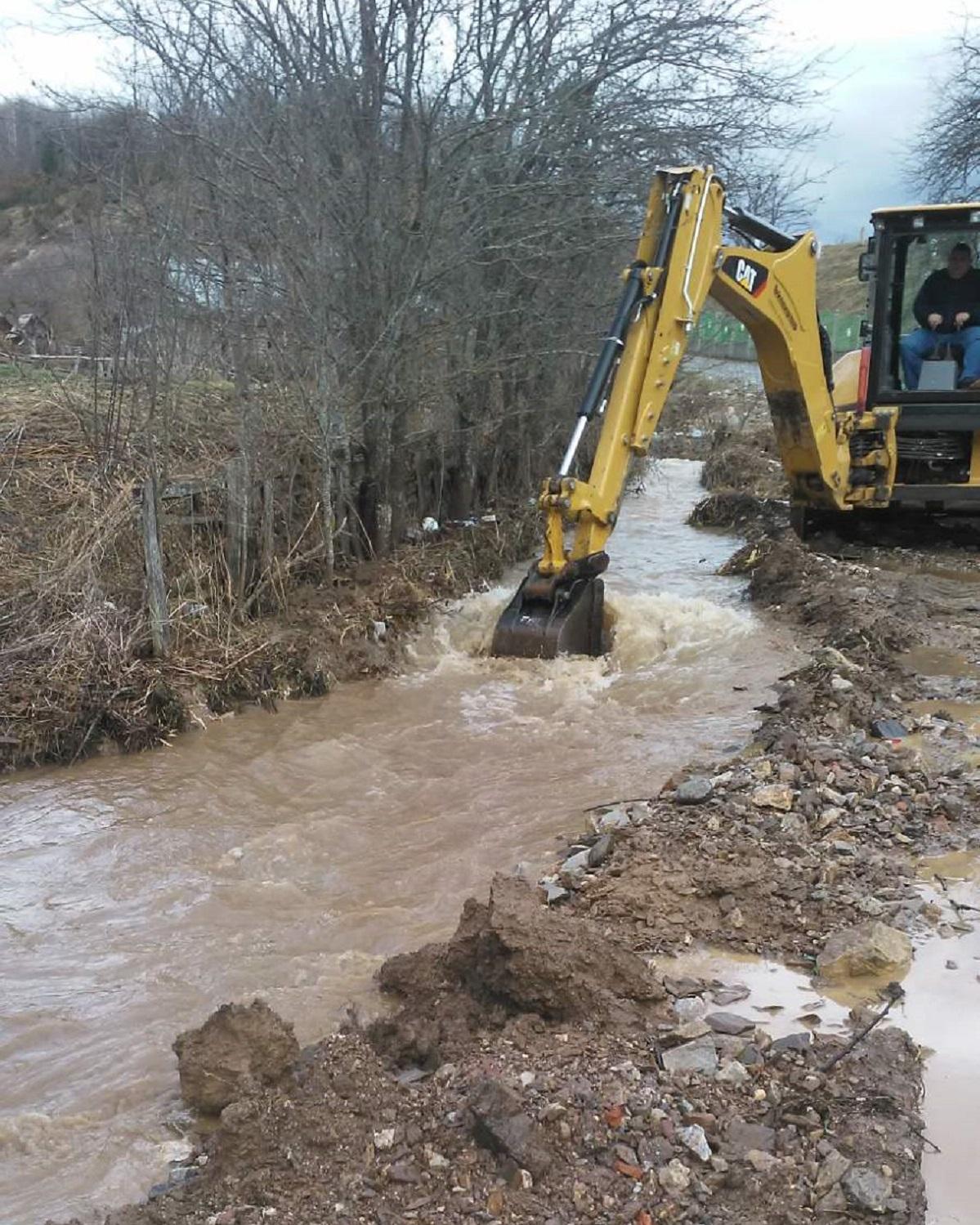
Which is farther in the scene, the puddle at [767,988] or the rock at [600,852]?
the rock at [600,852]

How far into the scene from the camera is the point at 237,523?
8.12 m

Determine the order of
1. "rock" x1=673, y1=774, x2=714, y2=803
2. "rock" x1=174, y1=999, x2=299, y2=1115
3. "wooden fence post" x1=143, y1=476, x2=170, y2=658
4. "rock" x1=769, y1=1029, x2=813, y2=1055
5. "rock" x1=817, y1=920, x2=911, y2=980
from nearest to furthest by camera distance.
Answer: "rock" x1=769, y1=1029, x2=813, y2=1055 → "rock" x1=174, y1=999, x2=299, y2=1115 → "rock" x1=817, y1=920, x2=911, y2=980 → "rock" x1=673, y1=774, x2=714, y2=803 → "wooden fence post" x1=143, y1=476, x2=170, y2=658

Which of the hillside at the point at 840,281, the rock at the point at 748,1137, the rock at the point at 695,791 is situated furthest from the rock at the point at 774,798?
the hillside at the point at 840,281

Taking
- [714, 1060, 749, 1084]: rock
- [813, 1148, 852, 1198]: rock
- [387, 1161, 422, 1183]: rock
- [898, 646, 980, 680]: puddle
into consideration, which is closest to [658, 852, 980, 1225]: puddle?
[813, 1148, 852, 1198]: rock

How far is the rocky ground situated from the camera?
9.23ft

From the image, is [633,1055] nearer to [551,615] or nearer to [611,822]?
[611,822]

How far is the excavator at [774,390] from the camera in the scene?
7.81 metres

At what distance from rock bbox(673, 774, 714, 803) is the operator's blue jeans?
20.0 feet

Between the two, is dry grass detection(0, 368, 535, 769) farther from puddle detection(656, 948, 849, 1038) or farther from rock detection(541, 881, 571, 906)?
puddle detection(656, 948, 849, 1038)

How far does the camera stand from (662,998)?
369cm

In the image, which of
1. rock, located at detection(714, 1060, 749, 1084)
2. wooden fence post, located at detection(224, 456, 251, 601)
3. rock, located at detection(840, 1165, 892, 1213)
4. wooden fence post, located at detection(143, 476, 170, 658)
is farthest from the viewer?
wooden fence post, located at detection(224, 456, 251, 601)

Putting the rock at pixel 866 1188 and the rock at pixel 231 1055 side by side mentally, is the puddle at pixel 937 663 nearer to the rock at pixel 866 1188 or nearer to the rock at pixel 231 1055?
the rock at pixel 866 1188

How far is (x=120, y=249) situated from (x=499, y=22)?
4635 mm

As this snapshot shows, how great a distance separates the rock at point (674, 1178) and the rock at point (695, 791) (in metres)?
2.57
